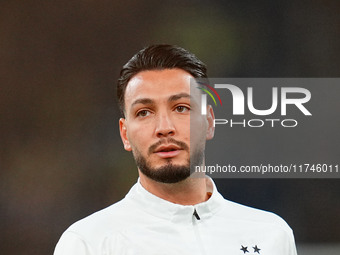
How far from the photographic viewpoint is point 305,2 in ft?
7.92

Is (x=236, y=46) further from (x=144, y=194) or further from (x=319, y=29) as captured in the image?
(x=144, y=194)

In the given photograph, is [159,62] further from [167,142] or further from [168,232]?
[168,232]

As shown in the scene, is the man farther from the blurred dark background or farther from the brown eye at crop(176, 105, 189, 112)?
the blurred dark background

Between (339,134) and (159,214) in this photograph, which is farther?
(339,134)

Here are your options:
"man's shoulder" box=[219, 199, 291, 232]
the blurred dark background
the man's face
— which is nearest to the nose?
the man's face

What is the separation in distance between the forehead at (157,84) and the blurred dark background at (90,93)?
2.90ft

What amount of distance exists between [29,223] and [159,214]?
108 centimetres

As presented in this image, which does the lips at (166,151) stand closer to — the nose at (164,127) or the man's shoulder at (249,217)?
the nose at (164,127)

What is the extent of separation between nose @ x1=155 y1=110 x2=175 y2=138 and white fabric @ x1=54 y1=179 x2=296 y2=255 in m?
0.15

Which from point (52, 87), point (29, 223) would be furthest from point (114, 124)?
point (29, 223)

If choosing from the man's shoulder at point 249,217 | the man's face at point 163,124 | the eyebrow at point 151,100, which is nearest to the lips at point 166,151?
the man's face at point 163,124

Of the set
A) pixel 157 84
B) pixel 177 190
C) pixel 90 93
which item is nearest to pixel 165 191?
pixel 177 190

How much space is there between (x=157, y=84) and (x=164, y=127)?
10 cm

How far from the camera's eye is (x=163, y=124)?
1.21 meters
